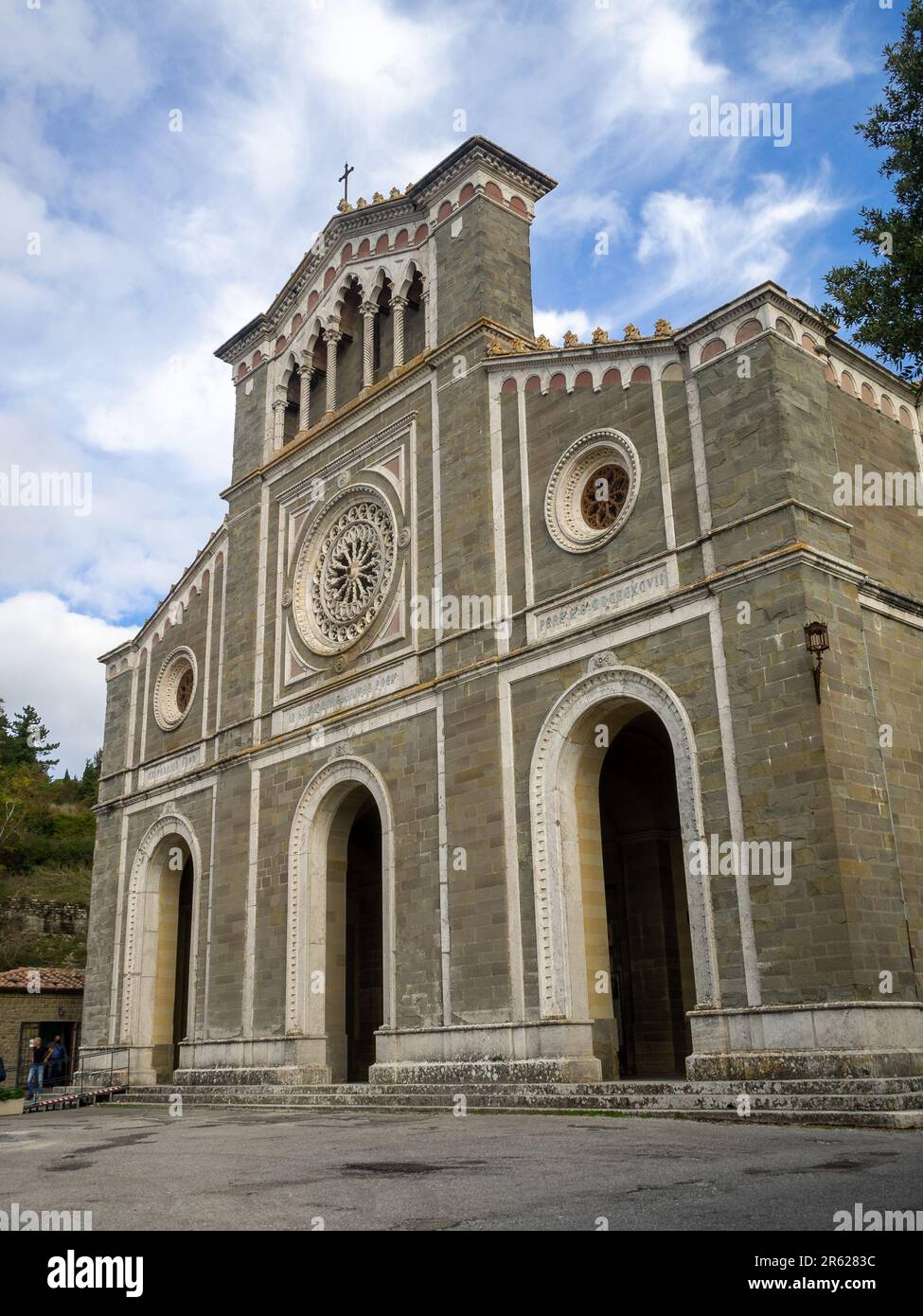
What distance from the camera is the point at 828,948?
1440 cm

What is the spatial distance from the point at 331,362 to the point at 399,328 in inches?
121

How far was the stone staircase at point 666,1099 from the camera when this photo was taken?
13148 mm

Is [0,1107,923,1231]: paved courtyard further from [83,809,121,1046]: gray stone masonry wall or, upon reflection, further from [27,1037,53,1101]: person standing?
[27,1037,53,1101]: person standing

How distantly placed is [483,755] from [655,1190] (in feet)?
40.7

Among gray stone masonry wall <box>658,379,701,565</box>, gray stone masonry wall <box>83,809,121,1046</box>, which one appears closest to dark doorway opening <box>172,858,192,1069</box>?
gray stone masonry wall <box>83,809,121,1046</box>

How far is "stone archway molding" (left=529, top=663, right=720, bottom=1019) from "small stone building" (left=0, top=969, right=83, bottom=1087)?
70.8 ft

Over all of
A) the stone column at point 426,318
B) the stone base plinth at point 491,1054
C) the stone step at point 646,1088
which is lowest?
the stone step at point 646,1088

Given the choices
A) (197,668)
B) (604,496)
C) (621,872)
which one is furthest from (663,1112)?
(197,668)

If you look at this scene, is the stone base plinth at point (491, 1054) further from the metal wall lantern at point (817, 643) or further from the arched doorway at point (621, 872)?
the metal wall lantern at point (817, 643)

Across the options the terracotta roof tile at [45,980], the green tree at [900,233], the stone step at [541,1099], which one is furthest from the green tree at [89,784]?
the green tree at [900,233]

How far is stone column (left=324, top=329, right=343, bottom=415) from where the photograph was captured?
2845 centimetres

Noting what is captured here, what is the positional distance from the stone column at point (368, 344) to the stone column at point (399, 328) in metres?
0.85

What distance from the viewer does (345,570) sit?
26.0 meters
